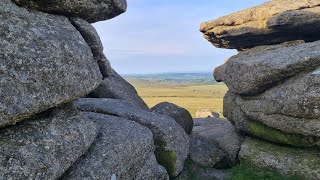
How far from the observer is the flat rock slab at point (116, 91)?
3058 cm

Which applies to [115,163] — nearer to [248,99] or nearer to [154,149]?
[154,149]

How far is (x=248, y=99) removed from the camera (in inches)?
1089

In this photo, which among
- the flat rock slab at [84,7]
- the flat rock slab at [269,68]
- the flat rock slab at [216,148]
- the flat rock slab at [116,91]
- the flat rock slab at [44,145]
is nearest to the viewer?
the flat rock slab at [44,145]

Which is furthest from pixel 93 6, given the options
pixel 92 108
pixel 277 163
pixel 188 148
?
pixel 277 163

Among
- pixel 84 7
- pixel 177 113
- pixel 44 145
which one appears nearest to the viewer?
pixel 44 145

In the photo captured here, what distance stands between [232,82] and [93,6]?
44.1 feet

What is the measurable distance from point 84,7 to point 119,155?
7.61m

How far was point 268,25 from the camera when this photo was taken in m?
29.5

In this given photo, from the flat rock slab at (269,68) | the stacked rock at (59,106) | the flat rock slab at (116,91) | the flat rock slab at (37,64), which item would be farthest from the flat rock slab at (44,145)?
the flat rock slab at (269,68)

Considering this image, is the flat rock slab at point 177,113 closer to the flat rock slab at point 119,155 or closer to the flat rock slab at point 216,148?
the flat rock slab at point 216,148

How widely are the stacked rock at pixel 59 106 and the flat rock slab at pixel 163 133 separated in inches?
7.3

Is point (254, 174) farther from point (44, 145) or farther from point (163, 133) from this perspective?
point (44, 145)

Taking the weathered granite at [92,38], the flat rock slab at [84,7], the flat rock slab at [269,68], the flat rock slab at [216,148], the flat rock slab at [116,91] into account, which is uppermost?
the flat rock slab at [84,7]

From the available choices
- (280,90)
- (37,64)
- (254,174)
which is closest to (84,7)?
(37,64)
